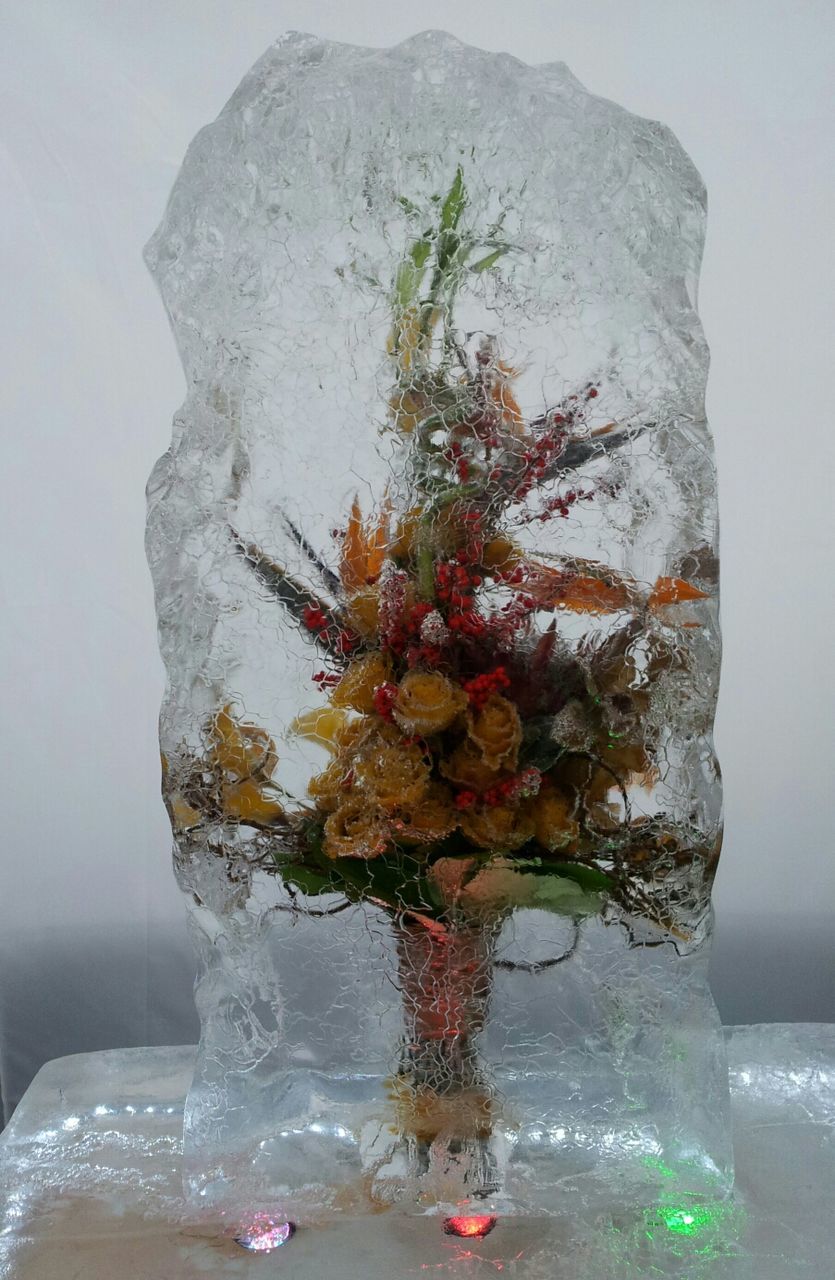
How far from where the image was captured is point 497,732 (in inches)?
31.6

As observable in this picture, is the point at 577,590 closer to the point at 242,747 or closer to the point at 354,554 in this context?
the point at 354,554

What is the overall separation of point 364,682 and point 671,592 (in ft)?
0.74

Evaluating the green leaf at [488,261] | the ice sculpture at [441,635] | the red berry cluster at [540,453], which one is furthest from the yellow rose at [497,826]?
the green leaf at [488,261]

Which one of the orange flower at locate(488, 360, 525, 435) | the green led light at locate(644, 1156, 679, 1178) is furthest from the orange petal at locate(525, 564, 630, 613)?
the green led light at locate(644, 1156, 679, 1178)

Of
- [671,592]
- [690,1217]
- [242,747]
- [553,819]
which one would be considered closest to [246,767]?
[242,747]

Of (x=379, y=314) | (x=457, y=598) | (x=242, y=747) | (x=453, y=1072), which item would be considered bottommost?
(x=453, y=1072)

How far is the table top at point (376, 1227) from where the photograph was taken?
84cm

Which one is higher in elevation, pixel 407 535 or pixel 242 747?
pixel 407 535

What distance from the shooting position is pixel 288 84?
87 cm

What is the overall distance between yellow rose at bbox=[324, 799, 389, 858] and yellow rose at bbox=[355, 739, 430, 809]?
2 cm

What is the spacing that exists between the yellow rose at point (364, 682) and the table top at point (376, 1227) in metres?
0.38

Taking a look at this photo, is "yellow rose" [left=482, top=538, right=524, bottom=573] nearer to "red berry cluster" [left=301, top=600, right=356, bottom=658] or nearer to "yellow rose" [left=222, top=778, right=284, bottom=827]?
"red berry cluster" [left=301, top=600, right=356, bottom=658]

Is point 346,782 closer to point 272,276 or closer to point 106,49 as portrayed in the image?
point 272,276

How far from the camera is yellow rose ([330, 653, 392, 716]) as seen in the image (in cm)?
83
